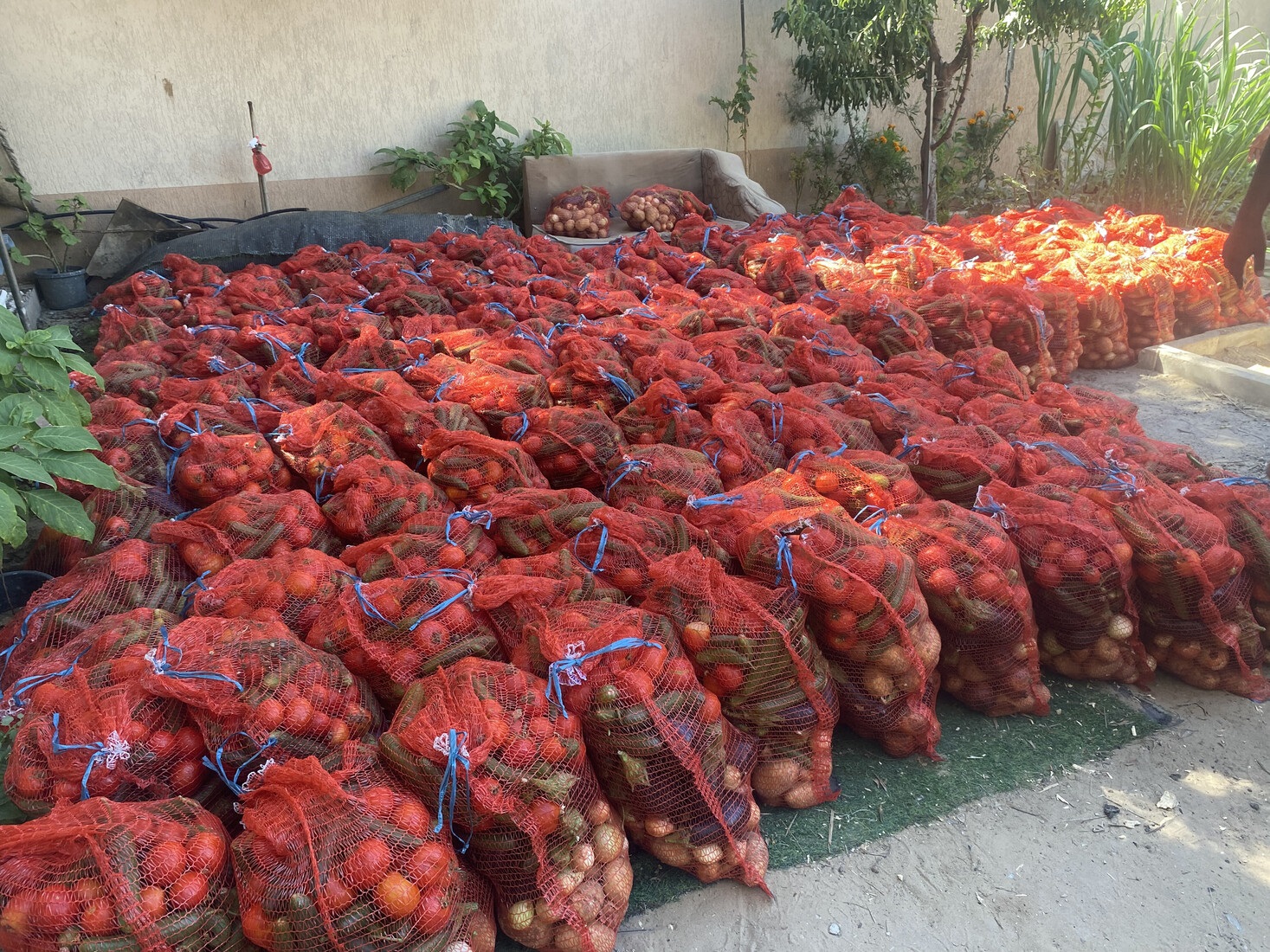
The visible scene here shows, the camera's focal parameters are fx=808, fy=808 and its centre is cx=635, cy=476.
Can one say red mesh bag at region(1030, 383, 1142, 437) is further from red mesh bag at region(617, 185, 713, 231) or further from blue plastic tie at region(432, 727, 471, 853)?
red mesh bag at region(617, 185, 713, 231)

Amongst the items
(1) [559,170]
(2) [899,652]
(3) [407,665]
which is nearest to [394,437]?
(3) [407,665]

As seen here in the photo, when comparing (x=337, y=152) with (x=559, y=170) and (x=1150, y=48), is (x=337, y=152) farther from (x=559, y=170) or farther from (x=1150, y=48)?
(x=1150, y=48)

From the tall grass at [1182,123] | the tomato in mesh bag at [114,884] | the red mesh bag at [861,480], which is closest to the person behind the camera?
the tomato in mesh bag at [114,884]

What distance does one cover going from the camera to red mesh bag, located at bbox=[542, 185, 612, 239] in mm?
7785

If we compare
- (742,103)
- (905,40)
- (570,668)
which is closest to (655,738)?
(570,668)

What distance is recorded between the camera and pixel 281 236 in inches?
255

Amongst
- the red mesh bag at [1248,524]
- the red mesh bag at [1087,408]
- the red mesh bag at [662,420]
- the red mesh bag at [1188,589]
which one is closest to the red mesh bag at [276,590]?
the red mesh bag at [662,420]

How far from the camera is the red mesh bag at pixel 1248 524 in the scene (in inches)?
102

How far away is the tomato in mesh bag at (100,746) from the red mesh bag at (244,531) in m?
0.65

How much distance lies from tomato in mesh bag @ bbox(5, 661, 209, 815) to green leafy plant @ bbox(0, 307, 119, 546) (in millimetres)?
576

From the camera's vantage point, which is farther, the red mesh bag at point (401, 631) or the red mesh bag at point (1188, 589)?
the red mesh bag at point (1188, 589)

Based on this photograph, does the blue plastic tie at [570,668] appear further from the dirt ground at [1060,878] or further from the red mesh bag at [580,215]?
the red mesh bag at [580,215]

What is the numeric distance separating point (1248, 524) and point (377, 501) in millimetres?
2832

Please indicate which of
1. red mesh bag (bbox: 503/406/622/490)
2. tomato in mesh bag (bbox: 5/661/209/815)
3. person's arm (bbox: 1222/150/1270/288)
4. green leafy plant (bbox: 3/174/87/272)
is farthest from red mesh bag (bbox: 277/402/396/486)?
green leafy plant (bbox: 3/174/87/272)
